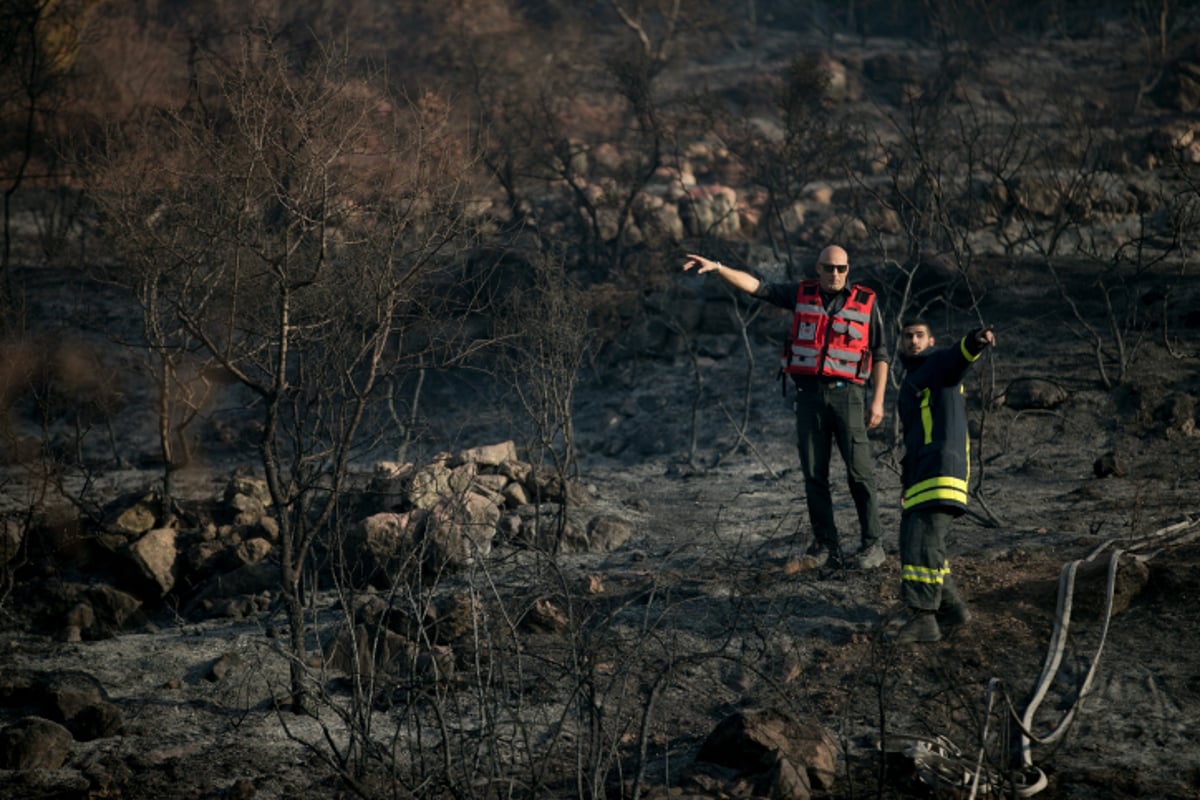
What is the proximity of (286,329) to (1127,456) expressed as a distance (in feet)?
23.0

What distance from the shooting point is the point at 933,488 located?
16.8 ft

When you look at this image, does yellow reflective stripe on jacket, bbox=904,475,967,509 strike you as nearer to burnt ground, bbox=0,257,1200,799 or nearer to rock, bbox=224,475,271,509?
burnt ground, bbox=0,257,1200,799

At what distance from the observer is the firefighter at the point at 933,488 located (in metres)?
5.09

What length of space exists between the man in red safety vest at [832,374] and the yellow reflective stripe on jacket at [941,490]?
81 centimetres

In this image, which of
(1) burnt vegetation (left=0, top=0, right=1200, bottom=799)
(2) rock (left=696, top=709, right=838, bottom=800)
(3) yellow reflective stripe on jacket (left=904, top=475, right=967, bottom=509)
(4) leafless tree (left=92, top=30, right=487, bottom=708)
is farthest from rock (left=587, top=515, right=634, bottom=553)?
(2) rock (left=696, top=709, right=838, bottom=800)

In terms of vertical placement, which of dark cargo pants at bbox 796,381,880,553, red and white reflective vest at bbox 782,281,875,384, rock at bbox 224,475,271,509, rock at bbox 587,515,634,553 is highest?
red and white reflective vest at bbox 782,281,875,384

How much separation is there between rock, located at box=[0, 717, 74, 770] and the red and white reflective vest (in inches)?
156

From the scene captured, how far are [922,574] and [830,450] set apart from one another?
Answer: 1145 millimetres

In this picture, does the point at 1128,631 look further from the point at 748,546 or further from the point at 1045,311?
the point at 1045,311

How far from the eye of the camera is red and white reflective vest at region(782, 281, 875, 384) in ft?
19.7

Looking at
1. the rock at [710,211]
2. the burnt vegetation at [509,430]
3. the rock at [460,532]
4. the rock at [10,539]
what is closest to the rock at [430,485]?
the burnt vegetation at [509,430]

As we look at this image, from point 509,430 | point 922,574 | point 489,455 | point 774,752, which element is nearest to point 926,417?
point 922,574

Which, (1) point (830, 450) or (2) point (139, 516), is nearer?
(1) point (830, 450)

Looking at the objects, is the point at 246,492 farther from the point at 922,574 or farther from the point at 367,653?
the point at 922,574
